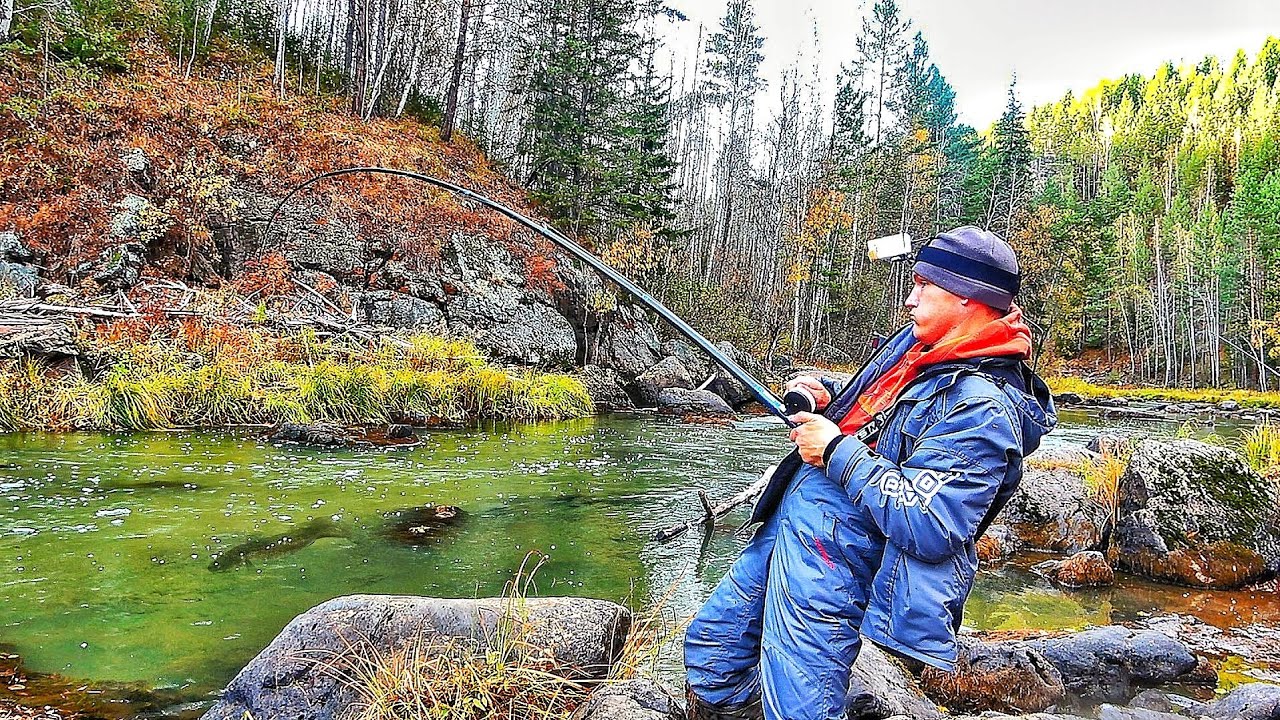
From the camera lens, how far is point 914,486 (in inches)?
76.1

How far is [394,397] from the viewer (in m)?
12.8

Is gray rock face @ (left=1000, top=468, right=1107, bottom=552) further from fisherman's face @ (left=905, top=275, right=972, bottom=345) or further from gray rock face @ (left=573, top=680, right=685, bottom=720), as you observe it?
fisherman's face @ (left=905, top=275, right=972, bottom=345)

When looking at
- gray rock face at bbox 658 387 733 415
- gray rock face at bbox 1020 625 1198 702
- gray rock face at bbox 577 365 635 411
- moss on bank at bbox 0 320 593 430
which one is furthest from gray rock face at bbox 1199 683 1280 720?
gray rock face at bbox 577 365 635 411

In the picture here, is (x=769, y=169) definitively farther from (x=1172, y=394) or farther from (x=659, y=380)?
(x=659, y=380)

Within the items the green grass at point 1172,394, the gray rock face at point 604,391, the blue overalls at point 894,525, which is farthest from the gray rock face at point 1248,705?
the green grass at point 1172,394

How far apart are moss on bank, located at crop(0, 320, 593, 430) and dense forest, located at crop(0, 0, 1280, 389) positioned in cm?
721

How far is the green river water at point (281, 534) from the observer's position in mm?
4301

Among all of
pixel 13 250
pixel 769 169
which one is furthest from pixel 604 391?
pixel 769 169

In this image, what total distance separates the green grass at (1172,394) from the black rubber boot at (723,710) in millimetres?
29890

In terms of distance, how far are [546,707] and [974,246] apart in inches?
79.8

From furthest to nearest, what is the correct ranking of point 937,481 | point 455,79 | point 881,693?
1. point 455,79
2. point 881,693
3. point 937,481

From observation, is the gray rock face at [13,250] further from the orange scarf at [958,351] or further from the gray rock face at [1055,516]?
the orange scarf at [958,351]

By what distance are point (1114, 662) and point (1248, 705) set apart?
0.63 meters

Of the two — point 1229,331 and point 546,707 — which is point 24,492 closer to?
point 546,707
